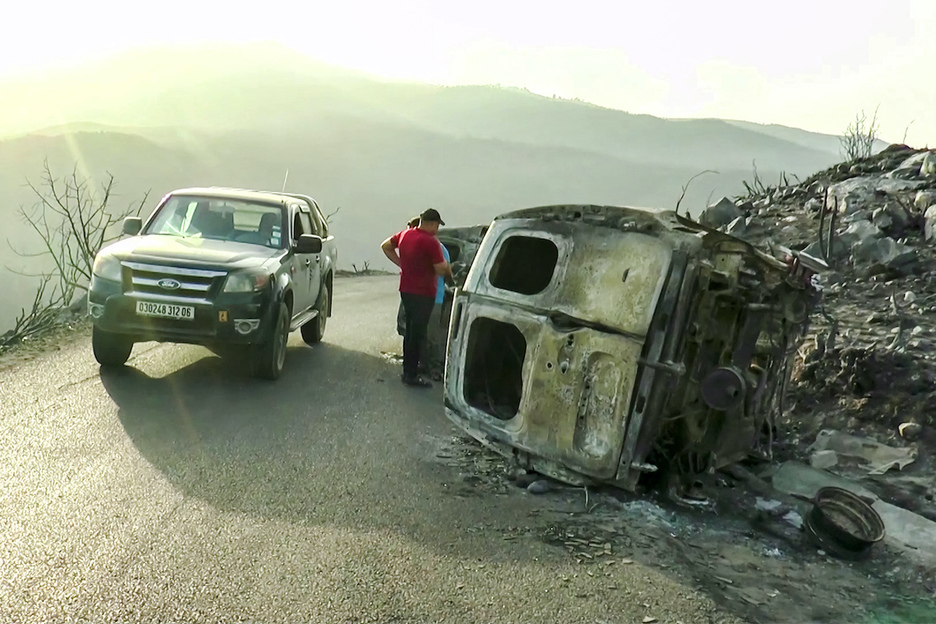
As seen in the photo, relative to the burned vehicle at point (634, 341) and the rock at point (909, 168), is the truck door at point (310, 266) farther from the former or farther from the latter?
the rock at point (909, 168)

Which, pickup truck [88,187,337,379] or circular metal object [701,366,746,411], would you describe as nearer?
circular metal object [701,366,746,411]

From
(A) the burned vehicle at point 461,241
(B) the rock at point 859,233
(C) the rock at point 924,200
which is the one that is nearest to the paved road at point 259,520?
(A) the burned vehicle at point 461,241

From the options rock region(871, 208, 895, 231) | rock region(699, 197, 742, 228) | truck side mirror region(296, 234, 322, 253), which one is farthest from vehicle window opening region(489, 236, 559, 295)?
rock region(699, 197, 742, 228)

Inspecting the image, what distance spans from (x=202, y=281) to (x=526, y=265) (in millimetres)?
3197

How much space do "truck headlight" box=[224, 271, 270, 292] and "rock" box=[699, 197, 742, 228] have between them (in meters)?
9.67

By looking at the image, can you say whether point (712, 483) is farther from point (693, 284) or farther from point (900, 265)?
point (900, 265)

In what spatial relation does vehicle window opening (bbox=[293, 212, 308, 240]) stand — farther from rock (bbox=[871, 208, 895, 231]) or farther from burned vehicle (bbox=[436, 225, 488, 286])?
rock (bbox=[871, 208, 895, 231])

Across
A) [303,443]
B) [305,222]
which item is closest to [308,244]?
[305,222]

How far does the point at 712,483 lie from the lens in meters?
6.09

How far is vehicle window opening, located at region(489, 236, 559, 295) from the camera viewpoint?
6656 millimetres

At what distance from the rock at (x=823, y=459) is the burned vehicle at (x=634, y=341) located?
2.42 feet

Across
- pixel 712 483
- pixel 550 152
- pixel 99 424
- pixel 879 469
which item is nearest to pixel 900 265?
pixel 879 469

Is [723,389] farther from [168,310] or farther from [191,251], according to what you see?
[191,251]

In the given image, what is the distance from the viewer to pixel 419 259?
824 cm
